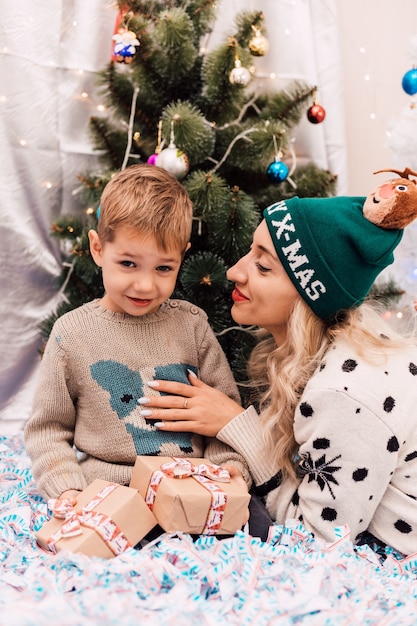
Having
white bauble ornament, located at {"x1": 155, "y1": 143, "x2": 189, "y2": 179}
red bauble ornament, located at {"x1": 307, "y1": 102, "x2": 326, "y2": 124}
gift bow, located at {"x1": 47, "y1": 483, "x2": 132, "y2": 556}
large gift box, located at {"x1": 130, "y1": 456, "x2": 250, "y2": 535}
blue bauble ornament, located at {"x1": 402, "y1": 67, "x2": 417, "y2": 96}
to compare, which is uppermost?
blue bauble ornament, located at {"x1": 402, "y1": 67, "x2": 417, "y2": 96}

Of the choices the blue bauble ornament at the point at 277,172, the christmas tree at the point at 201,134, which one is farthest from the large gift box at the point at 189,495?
the blue bauble ornament at the point at 277,172

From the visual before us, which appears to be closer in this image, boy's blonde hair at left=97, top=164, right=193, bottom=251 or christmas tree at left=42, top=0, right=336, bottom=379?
boy's blonde hair at left=97, top=164, right=193, bottom=251

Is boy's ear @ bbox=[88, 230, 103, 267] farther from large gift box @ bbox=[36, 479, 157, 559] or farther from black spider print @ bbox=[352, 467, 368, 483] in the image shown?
black spider print @ bbox=[352, 467, 368, 483]

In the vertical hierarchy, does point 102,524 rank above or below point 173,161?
below

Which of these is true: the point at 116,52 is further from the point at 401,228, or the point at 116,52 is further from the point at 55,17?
the point at 401,228

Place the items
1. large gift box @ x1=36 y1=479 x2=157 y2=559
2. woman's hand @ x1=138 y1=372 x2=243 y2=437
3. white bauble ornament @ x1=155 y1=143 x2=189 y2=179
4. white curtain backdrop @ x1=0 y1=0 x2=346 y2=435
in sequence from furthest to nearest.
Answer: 1. white curtain backdrop @ x1=0 y1=0 x2=346 y2=435
2. white bauble ornament @ x1=155 y1=143 x2=189 y2=179
3. woman's hand @ x1=138 y1=372 x2=243 y2=437
4. large gift box @ x1=36 y1=479 x2=157 y2=559

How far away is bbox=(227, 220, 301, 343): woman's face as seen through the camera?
1.41 metres

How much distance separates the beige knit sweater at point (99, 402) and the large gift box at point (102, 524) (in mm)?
118

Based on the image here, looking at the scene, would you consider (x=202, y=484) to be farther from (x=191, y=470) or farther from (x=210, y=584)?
(x=210, y=584)

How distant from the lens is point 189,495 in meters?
1.12

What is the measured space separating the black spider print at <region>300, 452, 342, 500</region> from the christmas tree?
517 mm

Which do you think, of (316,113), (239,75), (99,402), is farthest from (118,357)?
(316,113)

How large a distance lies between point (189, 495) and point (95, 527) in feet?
0.55

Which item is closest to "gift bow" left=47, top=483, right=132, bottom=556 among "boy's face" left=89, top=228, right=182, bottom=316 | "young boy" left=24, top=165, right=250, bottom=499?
"young boy" left=24, top=165, right=250, bottom=499
